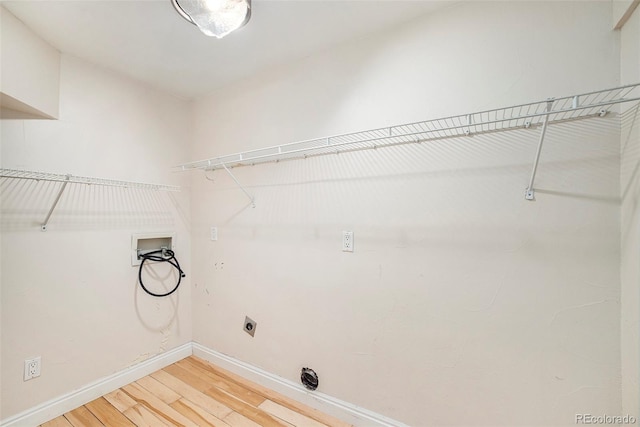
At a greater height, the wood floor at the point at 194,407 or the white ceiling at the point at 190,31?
the white ceiling at the point at 190,31

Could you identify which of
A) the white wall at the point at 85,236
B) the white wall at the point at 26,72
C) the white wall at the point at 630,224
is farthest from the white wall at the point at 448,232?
the white wall at the point at 26,72

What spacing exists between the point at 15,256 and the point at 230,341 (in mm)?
1457

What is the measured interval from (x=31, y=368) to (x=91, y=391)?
0.40 metres

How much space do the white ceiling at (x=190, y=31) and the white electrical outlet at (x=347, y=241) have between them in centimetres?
120

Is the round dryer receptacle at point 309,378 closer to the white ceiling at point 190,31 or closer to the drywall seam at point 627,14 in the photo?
the white ceiling at point 190,31

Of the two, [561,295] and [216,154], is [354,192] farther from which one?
[216,154]

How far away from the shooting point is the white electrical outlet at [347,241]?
1627 mm

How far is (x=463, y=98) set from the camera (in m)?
1.34

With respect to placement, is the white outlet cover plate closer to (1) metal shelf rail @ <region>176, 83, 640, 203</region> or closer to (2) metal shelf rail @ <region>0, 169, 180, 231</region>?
(2) metal shelf rail @ <region>0, 169, 180, 231</region>

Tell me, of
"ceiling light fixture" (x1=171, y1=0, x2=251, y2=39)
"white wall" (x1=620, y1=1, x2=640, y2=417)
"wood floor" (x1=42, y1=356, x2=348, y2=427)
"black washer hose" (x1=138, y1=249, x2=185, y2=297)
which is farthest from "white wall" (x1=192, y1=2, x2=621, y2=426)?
"black washer hose" (x1=138, y1=249, x2=185, y2=297)

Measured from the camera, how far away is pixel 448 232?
1.37 metres

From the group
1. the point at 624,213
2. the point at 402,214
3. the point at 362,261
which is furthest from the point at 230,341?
the point at 624,213

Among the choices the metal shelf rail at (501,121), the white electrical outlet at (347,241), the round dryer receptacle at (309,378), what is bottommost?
the round dryer receptacle at (309,378)

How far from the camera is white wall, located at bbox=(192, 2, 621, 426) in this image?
3.63ft
